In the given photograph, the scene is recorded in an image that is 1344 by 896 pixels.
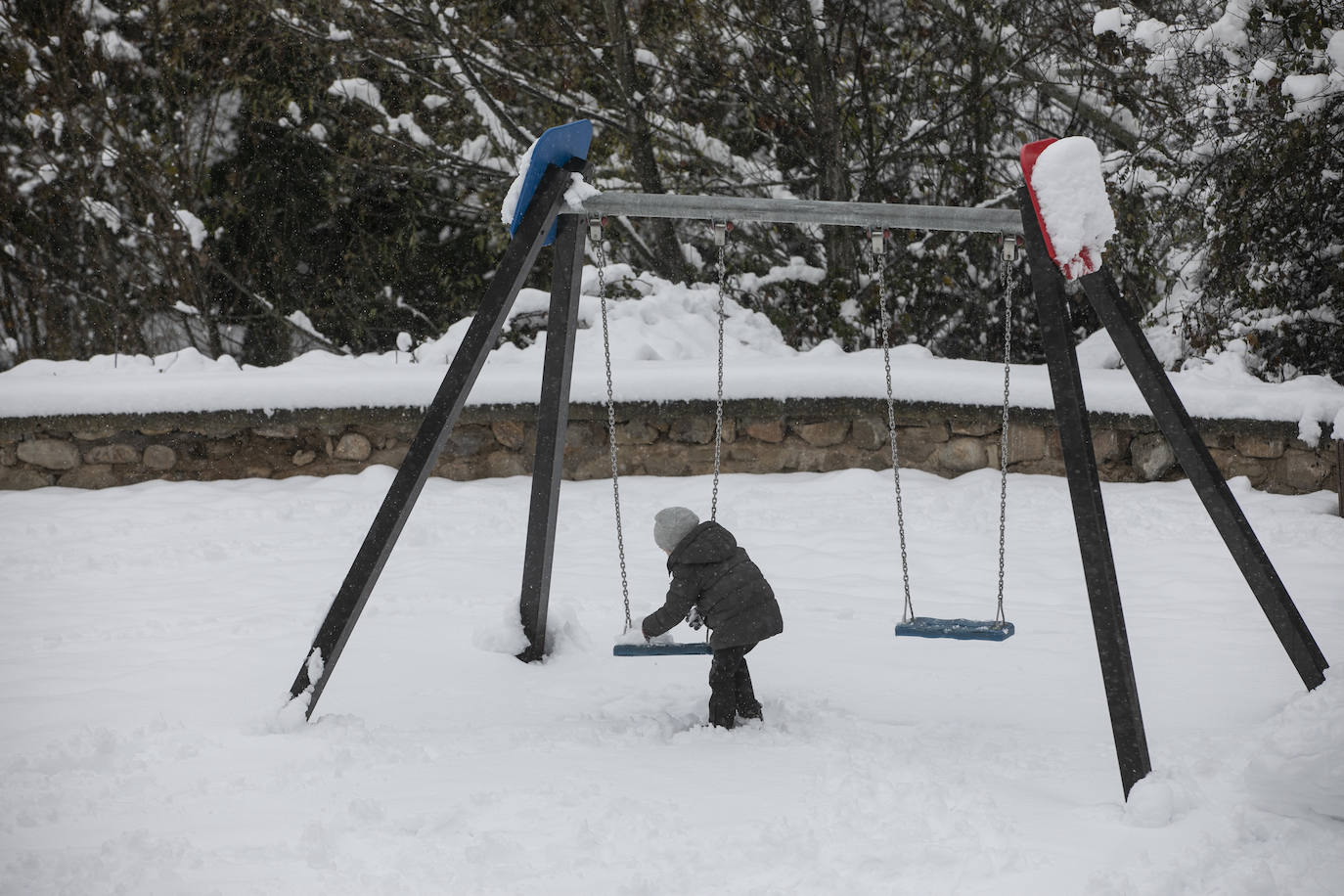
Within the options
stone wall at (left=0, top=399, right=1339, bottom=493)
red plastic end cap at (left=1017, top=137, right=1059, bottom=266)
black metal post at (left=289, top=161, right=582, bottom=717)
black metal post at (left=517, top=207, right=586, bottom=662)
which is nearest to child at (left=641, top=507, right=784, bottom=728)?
black metal post at (left=517, top=207, right=586, bottom=662)

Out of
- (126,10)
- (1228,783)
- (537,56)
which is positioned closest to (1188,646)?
(1228,783)

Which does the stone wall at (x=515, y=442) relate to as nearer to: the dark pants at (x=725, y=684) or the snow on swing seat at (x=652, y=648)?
the snow on swing seat at (x=652, y=648)

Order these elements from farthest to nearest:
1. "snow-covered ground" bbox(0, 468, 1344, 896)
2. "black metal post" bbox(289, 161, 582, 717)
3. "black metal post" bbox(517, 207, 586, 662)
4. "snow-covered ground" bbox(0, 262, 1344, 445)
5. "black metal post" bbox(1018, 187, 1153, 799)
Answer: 1. "snow-covered ground" bbox(0, 262, 1344, 445)
2. "black metal post" bbox(517, 207, 586, 662)
3. "black metal post" bbox(289, 161, 582, 717)
4. "black metal post" bbox(1018, 187, 1153, 799)
5. "snow-covered ground" bbox(0, 468, 1344, 896)

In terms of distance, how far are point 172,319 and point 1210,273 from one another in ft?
31.8

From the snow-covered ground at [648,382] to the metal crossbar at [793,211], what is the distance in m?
2.43

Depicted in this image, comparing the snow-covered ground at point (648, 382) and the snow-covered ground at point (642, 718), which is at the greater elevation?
the snow-covered ground at point (648, 382)

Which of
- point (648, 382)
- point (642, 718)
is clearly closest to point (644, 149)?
point (648, 382)

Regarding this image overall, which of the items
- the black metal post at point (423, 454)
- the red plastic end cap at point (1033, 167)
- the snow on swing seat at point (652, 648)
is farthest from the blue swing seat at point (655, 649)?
the red plastic end cap at point (1033, 167)

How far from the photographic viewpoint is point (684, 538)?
3.79 metres

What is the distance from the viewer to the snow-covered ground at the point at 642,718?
8.93 feet

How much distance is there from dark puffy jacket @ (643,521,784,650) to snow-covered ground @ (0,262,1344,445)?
288 centimetres

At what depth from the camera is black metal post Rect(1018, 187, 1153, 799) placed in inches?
121

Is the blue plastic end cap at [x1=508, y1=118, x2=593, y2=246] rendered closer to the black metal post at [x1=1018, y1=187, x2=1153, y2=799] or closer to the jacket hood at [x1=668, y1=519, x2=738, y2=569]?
the jacket hood at [x1=668, y1=519, x2=738, y2=569]

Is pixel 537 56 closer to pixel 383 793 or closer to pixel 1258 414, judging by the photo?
pixel 1258 414
